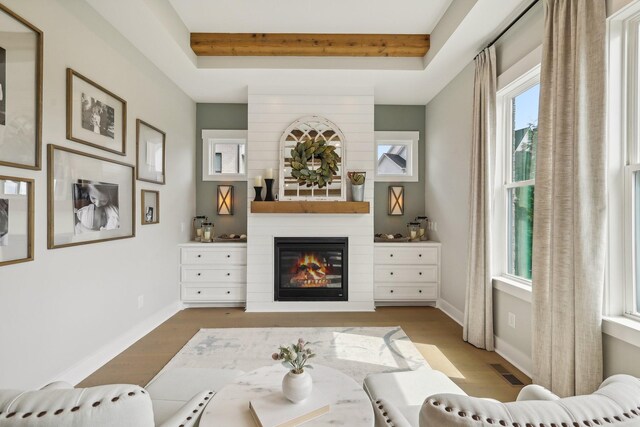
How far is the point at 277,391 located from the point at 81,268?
1898 millimetres

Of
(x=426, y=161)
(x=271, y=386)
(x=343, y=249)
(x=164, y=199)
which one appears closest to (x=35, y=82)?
(x=164, y=199)

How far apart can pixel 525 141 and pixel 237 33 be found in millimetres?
2984

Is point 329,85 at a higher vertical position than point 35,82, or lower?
higher

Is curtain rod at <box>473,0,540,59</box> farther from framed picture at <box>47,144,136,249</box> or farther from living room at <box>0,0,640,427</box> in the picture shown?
framed picture at <box>47,144,136,249</box>

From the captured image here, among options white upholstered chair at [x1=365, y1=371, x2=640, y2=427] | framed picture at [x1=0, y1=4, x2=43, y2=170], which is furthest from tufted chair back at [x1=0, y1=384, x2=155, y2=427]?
framed picture at [x1=0, y1=4, x2=43, y2=170]

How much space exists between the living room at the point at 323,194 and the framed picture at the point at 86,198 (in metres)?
0.02

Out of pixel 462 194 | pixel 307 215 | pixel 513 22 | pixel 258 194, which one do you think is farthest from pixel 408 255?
pixel 513 22

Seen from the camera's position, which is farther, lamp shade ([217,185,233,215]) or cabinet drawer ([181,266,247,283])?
lamp shade ([217,185,233,215])

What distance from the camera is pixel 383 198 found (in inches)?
185

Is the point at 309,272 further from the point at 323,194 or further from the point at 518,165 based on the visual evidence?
the point at 518,165

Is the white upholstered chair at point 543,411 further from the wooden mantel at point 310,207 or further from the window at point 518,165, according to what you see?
the wooden mantel at point 310,207

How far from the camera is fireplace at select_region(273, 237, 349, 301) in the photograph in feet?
13.1

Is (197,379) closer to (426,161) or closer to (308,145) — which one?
(308,145)

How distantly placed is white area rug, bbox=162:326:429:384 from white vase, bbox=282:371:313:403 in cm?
121
